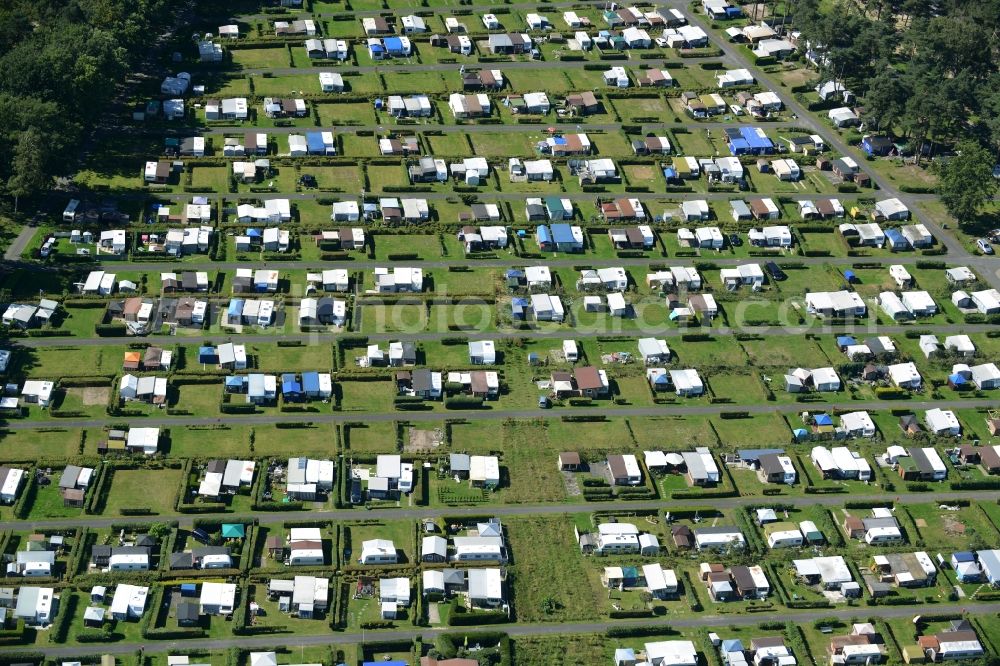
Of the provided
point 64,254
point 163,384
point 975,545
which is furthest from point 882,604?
point 64,254

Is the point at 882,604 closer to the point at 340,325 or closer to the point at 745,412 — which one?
the point at 745,412

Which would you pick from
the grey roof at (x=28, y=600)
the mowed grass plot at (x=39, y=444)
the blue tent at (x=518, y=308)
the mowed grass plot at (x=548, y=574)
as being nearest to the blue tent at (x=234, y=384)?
the mowed grass plot at (x=39, y=444)

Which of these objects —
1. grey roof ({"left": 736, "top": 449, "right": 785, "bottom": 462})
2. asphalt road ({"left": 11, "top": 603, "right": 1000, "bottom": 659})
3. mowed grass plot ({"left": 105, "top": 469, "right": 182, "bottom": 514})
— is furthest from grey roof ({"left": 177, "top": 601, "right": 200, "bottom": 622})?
grey roof ({"left": 736, "top": 449, "right": 785, "bottom": 462})

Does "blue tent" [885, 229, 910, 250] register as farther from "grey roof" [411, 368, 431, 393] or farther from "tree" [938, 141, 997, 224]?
"grey roof" [411, 368, 431, 393]

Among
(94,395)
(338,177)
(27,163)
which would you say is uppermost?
(27,163)

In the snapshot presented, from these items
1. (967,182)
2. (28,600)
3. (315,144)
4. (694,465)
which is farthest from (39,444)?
(967,182)

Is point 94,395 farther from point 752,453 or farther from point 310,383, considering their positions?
point 752,453
